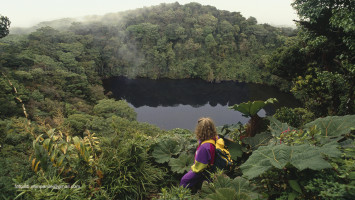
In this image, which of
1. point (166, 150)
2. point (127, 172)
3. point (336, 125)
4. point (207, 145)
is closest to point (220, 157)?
point (207, 145)

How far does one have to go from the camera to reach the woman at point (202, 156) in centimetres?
237

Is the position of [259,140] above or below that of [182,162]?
above

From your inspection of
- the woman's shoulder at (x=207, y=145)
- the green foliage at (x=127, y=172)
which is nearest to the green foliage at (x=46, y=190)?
the green foliage at (x=127, y=172)

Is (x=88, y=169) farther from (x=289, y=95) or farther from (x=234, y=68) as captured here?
(x=234, y=68)

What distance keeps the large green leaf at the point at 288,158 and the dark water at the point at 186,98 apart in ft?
65.8

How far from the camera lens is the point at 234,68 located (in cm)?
4406

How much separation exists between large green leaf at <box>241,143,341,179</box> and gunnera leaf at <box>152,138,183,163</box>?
140 centimetres

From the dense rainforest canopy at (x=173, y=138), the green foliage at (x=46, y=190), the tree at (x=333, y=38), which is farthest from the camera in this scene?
the tree at (x=333, y=38)

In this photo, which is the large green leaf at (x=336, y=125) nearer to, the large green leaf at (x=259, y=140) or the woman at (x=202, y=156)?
the large green leaf at (x=259, y=140)

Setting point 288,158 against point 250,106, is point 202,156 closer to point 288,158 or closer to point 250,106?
point 288,158

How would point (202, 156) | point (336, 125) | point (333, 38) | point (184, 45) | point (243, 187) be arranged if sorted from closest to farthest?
point (243, 187)
point (336, 125)
point (202, 156)
point (333, 38)
point (184, 45)

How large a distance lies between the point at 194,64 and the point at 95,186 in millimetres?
41808

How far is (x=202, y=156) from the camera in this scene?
2361mm

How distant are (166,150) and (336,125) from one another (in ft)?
6.78
